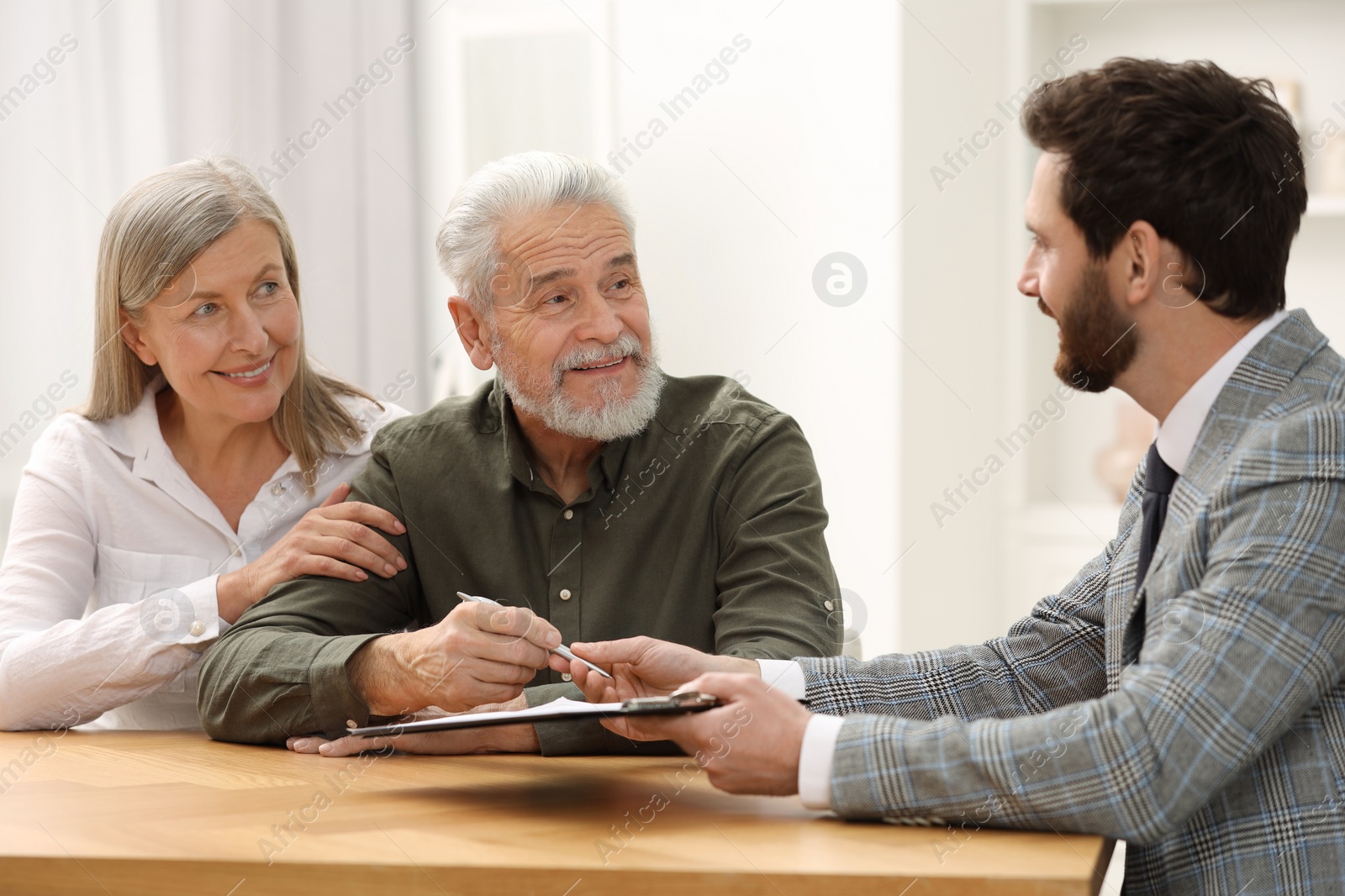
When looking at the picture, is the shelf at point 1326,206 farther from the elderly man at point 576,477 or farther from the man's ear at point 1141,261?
the man's ear at point 1141,261

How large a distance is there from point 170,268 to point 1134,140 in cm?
141

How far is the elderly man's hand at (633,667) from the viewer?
1.40 m

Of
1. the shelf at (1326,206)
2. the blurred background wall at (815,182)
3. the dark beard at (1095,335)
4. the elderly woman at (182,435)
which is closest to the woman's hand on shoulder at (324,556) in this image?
the elderly woman at (182,435)

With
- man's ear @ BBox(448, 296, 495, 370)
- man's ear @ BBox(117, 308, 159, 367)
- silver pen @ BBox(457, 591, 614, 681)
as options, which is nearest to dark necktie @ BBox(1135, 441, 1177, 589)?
silver pen @ BBox(457, 591, 614, 681)

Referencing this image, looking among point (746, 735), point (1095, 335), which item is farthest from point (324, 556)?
point (1095, 335)

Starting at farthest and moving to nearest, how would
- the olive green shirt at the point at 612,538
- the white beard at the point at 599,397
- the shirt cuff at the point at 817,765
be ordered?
the white beard at the point at 599,397
the olive green shirt at the point at 612,538
the shirt cuff at the point at 817,765

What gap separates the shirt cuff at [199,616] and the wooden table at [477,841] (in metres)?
0.38

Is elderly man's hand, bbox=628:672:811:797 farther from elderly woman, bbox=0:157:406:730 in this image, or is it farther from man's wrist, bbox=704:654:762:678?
elderly woman, bbox=0:157:406:730

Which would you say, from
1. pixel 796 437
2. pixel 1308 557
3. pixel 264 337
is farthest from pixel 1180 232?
pixel 264 337

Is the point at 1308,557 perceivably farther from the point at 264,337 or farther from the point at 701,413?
the point at 264,337

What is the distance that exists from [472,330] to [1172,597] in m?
1.13

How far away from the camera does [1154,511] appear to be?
50.6 inches

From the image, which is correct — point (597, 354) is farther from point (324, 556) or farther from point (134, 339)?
point (134, 339)

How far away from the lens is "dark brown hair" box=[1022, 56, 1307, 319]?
1.24 metres
